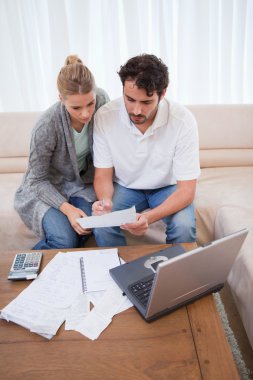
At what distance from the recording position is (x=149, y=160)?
1421mm

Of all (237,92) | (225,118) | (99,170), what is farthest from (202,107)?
(99,170)

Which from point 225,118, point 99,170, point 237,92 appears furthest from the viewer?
point 237,92

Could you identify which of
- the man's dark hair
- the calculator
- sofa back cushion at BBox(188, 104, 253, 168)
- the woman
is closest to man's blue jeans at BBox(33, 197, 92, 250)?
the woman

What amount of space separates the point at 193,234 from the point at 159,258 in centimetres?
33

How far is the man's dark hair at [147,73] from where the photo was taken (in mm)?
Answer: 1147

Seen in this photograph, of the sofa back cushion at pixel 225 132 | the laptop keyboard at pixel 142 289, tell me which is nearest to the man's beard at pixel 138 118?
the laptop keyboard at pixel 142 289

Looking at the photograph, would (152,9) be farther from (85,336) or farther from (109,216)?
(85,336)

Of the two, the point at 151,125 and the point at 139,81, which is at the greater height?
the point at 139,81

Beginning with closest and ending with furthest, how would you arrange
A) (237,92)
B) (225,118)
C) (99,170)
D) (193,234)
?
(193,234) → (99,170) → (225,118) → (237,92)

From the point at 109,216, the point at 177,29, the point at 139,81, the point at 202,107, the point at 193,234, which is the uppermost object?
the point at 177,29

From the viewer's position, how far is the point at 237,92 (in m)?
2.16

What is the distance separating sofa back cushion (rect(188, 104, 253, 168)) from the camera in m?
1.91

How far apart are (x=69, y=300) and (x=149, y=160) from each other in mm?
719

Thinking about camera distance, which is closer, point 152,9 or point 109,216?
point 109,216
